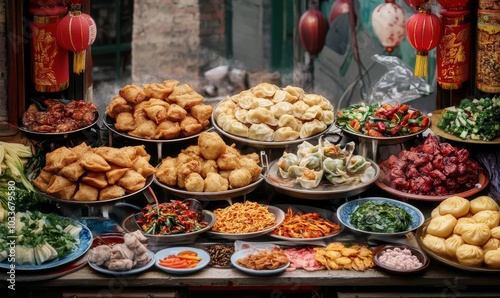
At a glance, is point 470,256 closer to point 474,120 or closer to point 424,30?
point 474,120

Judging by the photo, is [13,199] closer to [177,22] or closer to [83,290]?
[83,290]

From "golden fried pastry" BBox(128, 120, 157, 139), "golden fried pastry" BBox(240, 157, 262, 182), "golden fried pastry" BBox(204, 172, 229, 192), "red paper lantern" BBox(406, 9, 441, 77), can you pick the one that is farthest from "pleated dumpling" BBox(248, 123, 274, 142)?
"red paper lantern" BBox(406, 9, 441, 77)

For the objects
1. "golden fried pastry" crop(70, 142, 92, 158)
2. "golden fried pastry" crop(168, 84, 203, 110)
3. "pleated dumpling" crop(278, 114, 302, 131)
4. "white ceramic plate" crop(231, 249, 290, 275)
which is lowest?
"white ceramic plate" crop(231, 249, 290, 275)

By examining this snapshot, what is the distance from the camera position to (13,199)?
24.0 ft

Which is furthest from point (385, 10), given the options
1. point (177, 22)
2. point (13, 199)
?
point (13, 199)

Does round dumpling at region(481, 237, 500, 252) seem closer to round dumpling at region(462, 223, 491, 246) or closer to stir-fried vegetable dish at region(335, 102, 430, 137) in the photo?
round dumpling at region(462, 223, 491, 246)

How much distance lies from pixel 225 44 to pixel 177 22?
0.50 meters

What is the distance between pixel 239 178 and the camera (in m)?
7.56

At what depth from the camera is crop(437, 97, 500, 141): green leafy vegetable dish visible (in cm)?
783

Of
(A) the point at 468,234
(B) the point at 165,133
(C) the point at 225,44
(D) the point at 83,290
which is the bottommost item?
(D) the point at 83,290

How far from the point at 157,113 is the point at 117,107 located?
376mm

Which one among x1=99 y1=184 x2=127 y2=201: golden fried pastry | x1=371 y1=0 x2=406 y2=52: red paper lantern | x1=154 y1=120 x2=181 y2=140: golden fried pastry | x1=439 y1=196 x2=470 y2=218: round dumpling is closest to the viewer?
x1=439 y1=196 x2=470 y2=218: round dumpling

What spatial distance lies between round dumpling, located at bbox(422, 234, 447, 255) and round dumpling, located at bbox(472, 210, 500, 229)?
0.35 metres

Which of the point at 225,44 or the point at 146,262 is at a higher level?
the point at 225,44
